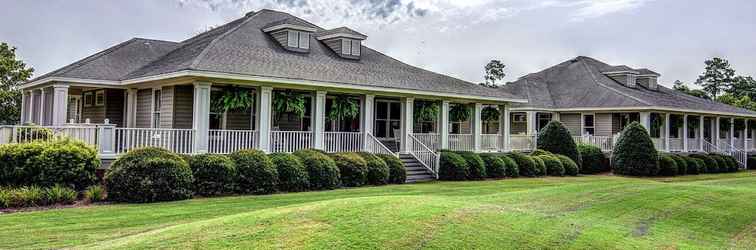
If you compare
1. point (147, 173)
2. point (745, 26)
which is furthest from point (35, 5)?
point (745, 26)

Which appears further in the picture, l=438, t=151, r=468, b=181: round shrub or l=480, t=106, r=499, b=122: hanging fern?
l=480, t=106, r=499, b=122: hanging fern

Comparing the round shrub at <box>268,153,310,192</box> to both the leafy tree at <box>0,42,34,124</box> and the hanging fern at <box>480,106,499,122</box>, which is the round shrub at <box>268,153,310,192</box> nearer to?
the hanging fern at <box>480,106,499,122</box>

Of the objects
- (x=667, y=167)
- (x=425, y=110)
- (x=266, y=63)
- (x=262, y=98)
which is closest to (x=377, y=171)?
(x=262, y=98)

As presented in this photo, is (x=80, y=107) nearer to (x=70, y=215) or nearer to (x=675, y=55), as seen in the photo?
(x=70, y=215)

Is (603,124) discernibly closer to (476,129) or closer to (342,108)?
(476,129)

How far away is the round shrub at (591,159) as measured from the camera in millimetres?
29234

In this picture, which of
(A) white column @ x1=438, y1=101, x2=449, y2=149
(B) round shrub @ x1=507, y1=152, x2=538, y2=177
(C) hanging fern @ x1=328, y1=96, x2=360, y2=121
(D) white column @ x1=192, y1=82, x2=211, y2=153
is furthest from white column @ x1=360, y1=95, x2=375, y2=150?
(B) round shrub @ x1=507, y1=152, x2=538, y2=177

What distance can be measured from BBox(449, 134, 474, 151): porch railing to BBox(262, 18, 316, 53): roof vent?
23.4ft

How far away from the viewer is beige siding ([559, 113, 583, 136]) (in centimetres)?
3569

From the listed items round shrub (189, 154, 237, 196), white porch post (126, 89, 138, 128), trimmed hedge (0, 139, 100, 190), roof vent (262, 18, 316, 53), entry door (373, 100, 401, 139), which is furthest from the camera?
entry door (373, 100, 401, 139)

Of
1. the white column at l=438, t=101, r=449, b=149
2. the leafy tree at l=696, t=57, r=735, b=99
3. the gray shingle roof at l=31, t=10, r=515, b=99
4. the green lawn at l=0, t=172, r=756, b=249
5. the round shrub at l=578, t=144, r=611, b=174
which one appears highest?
the leafy tree at l=696, t=57, r=735, b=99

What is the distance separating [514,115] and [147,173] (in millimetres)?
25576

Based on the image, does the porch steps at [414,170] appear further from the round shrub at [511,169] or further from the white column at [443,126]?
the round shrub at [511,169]

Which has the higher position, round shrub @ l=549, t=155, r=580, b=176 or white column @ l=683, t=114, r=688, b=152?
white column @ l=683, t=114, r=688, b=152
